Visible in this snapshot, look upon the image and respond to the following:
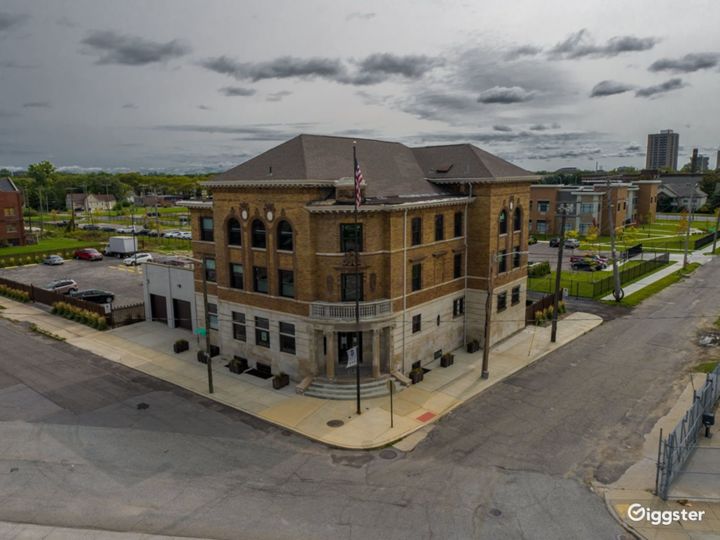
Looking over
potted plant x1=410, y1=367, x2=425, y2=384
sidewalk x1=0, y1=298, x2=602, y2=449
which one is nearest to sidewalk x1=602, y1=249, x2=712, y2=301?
sidewalk x1=0, y1=298, x2=602, y2=449

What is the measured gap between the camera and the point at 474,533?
17125mm

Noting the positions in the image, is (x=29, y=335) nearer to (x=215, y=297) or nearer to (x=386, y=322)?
(x=215, y=297)

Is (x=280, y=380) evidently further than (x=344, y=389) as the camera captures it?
Yes

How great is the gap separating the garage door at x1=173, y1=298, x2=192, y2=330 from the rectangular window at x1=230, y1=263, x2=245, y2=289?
30.0ft

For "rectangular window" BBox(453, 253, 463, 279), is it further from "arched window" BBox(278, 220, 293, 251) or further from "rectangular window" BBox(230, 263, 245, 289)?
"rectangular window" BBox(230, 263, 245, 289)

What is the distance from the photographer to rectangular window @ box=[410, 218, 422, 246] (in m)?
30.7

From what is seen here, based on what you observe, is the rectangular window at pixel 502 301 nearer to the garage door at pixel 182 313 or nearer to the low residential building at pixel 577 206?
the garage door at pixel 182 313

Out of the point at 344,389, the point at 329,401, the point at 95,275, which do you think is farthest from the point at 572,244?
the point at 95,275

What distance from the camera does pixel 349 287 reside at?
28828 millimetres

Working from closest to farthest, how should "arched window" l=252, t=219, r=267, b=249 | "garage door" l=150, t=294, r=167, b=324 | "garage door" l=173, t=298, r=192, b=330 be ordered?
1. "arched window" l=252, t=219, r=267, b=249
2. "garage door" l=173, t=298, r=192, b=330
3. "garage door" l=150, t=294, r=167, b=324

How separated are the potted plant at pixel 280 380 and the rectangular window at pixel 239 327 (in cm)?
442

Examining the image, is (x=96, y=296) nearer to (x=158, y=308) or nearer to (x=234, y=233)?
(x=158, y=308)

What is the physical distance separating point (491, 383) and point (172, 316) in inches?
1009

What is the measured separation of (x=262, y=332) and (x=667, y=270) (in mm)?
56865
